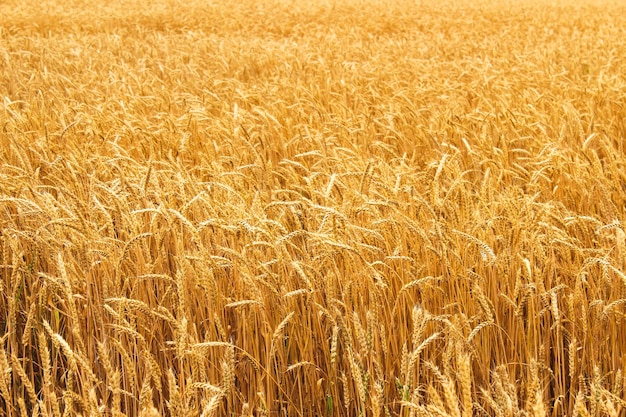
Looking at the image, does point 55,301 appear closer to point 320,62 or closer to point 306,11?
point 320,62

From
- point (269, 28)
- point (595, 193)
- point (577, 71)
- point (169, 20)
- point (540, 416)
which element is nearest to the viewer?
point (540, 416)

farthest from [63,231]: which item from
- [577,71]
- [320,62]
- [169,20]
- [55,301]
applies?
[169,20]

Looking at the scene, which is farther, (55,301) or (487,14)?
(487,14)

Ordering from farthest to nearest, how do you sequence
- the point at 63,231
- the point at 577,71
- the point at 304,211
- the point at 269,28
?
the point at 269,28
the point at 577,71
the point at 304,211
the point at 63,231

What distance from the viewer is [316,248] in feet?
5.94

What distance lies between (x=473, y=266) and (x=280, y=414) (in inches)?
23.3

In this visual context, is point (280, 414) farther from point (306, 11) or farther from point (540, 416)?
point (306, 11)

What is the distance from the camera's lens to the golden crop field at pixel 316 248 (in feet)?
4.49

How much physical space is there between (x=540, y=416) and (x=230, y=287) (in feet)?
3.20

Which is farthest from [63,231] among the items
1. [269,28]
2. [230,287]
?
[269,28]

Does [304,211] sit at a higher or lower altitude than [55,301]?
higher

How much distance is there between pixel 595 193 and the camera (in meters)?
2.26

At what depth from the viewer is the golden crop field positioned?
1.37 metres

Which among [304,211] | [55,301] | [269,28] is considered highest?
[269,28]
